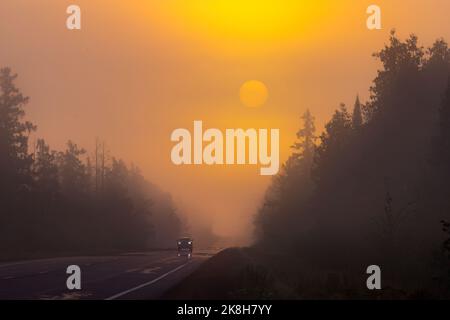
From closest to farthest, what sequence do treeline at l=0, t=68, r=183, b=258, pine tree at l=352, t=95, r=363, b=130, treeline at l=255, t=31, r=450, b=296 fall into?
1. treeline at l=255, t=31, r=450, b=296
2. treeline at l=0, t=68, r=183, b=258
3. pine tree at l=352, t=95, r=363, b=130

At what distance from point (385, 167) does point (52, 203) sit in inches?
1693

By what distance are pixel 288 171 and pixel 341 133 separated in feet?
87.7

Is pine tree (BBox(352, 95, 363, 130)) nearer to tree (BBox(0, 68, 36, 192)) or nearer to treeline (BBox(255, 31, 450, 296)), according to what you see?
treeline (BBox(255, 31, 450, 296))

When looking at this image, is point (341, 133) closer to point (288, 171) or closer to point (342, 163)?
point (342, 163)

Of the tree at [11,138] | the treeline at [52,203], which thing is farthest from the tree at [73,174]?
the tree at [11,138]

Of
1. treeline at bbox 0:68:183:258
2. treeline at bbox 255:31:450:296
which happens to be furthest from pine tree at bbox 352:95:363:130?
treeline at bbox 0:68:183:258

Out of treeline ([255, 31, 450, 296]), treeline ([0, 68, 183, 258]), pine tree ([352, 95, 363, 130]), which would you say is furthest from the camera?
pine tree ([352, 95, 363, 130])

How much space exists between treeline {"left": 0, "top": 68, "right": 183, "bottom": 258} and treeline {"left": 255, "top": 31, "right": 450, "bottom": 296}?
86.0 feet

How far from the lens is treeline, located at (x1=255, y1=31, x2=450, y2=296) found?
194 feet

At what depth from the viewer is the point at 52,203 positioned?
292 ft

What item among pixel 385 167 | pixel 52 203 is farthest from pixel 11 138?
pixel 385 167

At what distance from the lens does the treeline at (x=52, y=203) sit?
244ft

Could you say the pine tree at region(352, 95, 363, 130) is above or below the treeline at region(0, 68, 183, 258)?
above
